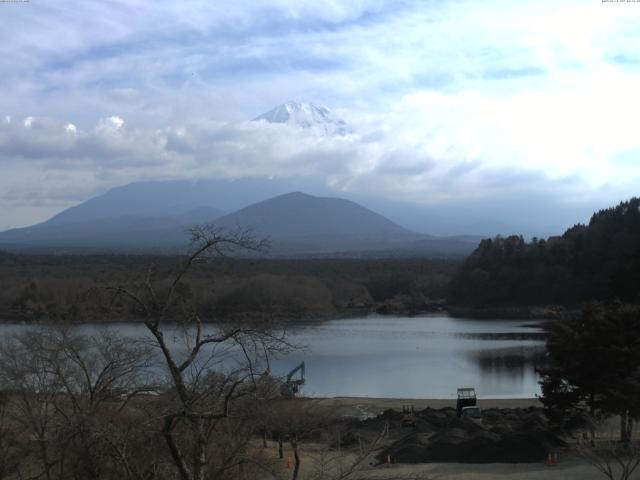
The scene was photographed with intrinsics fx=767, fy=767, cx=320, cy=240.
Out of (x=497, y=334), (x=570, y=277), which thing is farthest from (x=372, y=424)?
(x=570, y=277)

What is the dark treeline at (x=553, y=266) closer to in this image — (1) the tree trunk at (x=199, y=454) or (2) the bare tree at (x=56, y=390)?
(2) the bare tree at (x=56, y=390)

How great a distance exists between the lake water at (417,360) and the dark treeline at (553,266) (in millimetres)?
9870

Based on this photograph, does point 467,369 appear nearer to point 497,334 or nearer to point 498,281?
point 497,334

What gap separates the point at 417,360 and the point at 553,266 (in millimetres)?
29528

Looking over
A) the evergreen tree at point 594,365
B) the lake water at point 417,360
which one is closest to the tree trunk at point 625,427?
the evergreen tree at point 594,365

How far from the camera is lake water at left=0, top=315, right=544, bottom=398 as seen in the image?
89.6 ft

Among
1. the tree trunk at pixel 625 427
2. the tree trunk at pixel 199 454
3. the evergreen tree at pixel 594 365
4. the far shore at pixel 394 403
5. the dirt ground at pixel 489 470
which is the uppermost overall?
the tree trunk at pixel 199 454

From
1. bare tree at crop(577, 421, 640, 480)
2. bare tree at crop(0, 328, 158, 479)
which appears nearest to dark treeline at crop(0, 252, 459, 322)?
bare tree at crop(577, 421, 640, 480)

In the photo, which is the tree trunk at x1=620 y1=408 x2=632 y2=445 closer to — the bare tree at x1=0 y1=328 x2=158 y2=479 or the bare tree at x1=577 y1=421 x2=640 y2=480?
the bare tree at x1=577 y1=421 x2=640 y2=480

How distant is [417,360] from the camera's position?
1329 inches

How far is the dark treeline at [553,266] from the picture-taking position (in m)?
56.5

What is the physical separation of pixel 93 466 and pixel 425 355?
29.6 m

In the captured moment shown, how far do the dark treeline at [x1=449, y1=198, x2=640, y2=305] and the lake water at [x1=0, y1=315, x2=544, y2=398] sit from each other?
9.87 metres

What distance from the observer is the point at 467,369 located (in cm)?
3106
